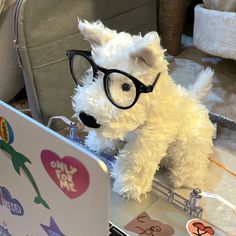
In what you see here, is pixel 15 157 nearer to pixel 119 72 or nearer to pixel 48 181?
pixel 48 181

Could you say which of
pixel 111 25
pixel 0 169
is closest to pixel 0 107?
pixel 0 169

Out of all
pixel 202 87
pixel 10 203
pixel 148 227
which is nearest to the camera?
pixel 10 203

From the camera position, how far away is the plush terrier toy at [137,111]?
58cm

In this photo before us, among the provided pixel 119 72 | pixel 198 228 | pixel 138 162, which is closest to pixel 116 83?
pixel 119 72

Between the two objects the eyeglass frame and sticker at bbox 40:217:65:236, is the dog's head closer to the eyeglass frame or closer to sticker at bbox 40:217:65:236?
the eyeglass frame

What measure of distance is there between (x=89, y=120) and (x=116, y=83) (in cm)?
7

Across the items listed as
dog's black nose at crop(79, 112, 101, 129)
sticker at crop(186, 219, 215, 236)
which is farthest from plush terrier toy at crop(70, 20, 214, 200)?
sticker at crop(186, 219, 215, 236)

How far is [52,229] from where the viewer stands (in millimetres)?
488

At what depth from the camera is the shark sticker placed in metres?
0.47

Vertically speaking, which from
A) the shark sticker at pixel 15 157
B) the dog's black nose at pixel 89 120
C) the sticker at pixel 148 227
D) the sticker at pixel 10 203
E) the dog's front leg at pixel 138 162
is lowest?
the sticker at pixel 148 227

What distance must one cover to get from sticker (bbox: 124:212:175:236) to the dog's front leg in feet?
0.15

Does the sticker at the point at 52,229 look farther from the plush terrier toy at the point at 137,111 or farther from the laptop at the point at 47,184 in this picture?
the plush terrier toy at the point at 137,111

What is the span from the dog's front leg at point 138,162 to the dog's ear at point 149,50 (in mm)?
141

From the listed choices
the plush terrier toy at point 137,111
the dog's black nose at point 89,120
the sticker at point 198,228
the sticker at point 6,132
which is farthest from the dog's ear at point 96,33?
the sticker at point 198,228
